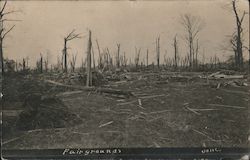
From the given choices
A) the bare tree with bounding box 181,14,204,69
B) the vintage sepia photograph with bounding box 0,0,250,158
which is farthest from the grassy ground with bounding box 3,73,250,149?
the bare tree with bounding box 181,14,204,69

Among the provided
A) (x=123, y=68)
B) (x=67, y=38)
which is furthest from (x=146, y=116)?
(x=67, y=38)

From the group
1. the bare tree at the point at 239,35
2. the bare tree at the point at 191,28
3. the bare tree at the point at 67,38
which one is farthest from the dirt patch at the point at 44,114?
the bare tree at the point at 239,35

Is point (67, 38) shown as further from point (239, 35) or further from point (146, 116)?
point (239, 35)

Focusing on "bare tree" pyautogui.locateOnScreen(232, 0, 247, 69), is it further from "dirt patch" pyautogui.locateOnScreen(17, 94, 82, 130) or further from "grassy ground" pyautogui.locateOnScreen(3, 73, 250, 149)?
"dirt patch" pyautogui.locateOnScreen(17, 94, 82, 130)

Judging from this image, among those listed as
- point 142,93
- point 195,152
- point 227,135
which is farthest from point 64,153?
point 227,135

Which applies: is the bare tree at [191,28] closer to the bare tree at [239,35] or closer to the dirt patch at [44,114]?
the bare tree at [239,35]

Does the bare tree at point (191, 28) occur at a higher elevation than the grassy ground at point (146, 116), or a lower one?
higher
